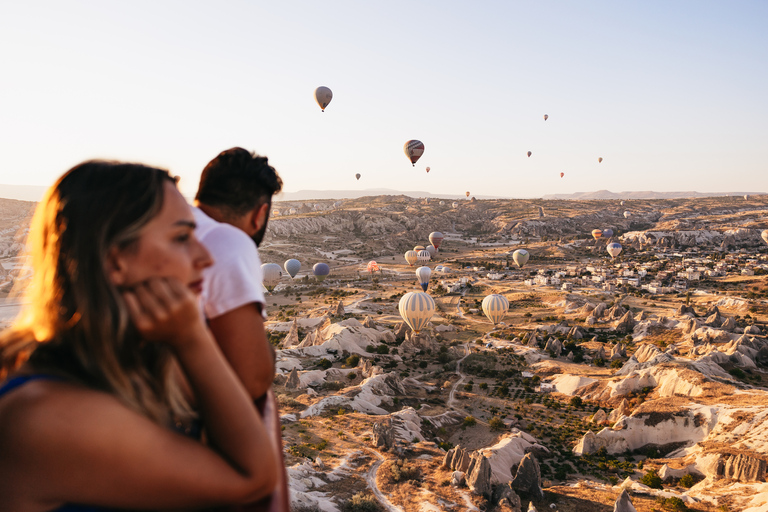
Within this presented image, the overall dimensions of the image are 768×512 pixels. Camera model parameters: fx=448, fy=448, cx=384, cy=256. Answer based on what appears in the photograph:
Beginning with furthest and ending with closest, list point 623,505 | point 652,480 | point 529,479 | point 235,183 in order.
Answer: point 652,480
point 529,479
point 623,505
point 235,183

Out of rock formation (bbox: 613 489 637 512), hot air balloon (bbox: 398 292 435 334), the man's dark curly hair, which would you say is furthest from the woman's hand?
hot air balloon (bbox: 398 292 435 334)

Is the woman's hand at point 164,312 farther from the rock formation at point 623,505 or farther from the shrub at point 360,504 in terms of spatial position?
the rock formation at point 623,505

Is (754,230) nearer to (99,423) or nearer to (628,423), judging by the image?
(628,423)

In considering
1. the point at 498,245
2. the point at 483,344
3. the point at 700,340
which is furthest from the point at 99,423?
the point at 498,245

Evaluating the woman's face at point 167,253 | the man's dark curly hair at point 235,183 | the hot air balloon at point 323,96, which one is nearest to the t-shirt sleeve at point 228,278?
the woman's face at point 167,253

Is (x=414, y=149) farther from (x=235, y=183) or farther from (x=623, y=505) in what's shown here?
(x=235, y=183)

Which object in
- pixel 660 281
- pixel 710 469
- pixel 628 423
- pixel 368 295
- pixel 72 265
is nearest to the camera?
pixel 72 265

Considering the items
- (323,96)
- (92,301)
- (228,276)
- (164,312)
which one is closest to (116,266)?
(92,301)
